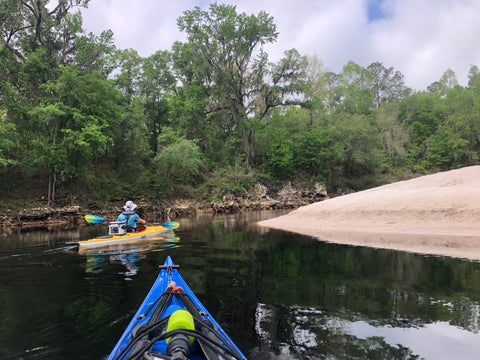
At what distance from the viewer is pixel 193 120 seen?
36625mm

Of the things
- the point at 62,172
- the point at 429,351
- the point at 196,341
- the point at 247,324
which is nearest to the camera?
the point at 196,341

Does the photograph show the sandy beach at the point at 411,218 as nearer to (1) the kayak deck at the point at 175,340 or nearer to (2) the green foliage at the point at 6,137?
(1) the kayak deck at the point at 175,340

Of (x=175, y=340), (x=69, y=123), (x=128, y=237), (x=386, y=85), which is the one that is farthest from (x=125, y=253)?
(x=386, y=85)

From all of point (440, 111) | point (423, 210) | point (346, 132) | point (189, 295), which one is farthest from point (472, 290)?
point (440, 111)

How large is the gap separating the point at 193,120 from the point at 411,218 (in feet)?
94.6

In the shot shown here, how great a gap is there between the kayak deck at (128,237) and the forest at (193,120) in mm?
13235

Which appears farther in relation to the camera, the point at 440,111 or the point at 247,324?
the point at 440,111

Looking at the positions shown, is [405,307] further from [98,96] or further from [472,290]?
[98,96]

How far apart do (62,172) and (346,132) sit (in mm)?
35042

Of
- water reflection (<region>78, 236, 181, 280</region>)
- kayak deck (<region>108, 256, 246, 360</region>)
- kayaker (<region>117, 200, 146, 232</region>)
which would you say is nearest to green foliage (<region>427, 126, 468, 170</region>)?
water reflection (<region>78, 236, 181, 280</region>)

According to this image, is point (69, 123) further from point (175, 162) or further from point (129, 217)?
point (129, 217)

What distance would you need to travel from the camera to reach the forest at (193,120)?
23.8 metres

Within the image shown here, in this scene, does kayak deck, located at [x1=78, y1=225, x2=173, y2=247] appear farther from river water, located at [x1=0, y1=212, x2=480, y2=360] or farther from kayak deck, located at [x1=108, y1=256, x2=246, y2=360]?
kayak deck, located at [x1=108, y1=256, x2=246, y2=360]

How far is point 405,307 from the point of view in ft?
15.8
